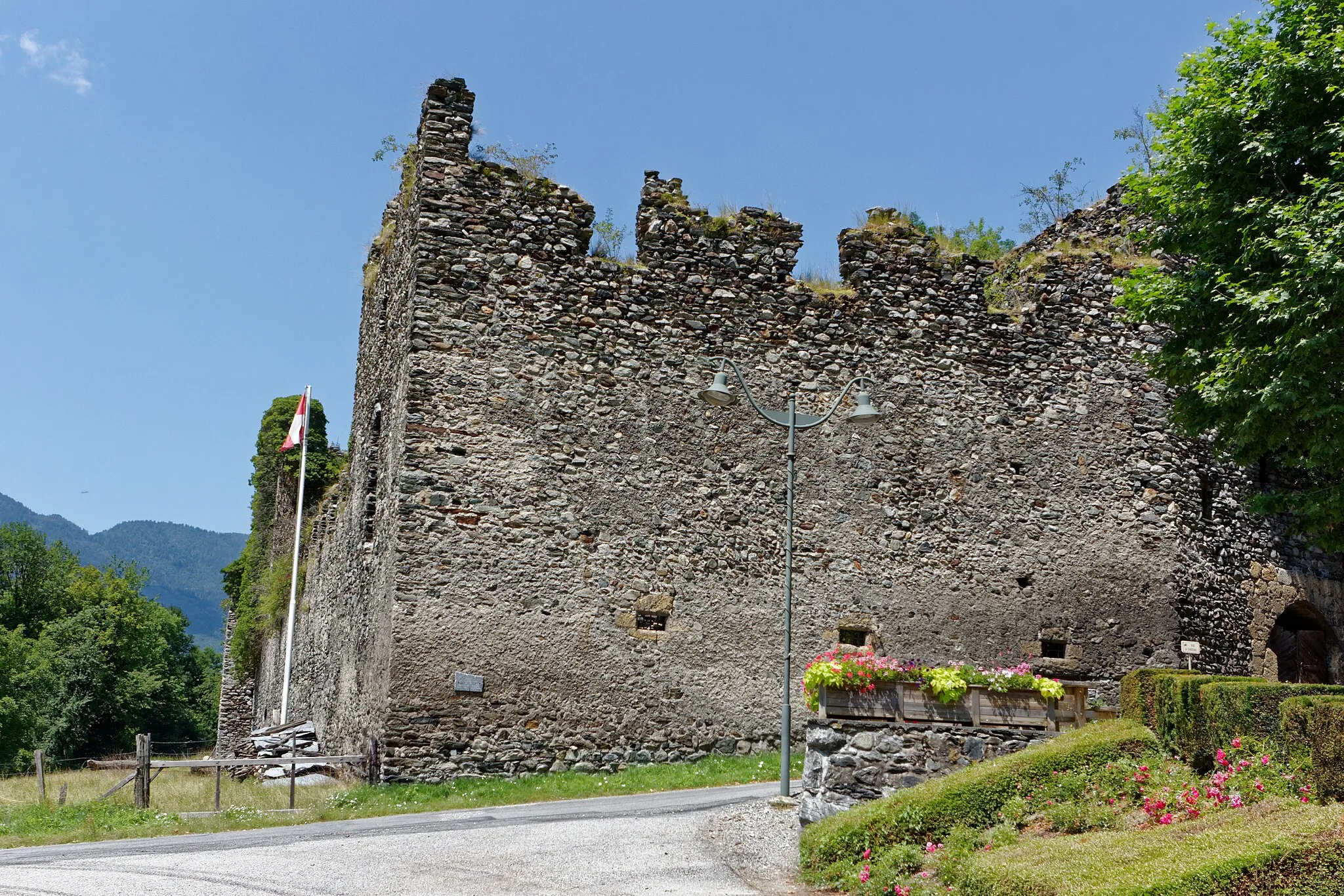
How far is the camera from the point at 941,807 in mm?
8594

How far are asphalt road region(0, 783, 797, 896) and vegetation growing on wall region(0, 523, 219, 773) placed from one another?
32656 millimetres

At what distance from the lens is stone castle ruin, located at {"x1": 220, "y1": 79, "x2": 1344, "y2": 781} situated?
45.4 feet

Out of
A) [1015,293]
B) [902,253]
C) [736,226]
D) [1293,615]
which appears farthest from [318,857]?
[1293,615]

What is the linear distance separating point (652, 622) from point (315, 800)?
183 inches

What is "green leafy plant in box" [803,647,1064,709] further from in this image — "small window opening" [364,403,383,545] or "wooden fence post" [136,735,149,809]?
"wooden fence post" [136,735,149,809]

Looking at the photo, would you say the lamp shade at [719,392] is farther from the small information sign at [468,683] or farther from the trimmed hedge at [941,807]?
the trimmed hedge at [941,807]

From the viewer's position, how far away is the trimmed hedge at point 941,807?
28.0 ft

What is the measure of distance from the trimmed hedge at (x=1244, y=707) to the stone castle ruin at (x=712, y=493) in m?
6.81

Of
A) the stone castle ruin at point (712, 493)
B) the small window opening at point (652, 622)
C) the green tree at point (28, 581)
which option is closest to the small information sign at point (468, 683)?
the stone castle ruin at point (712, 493)

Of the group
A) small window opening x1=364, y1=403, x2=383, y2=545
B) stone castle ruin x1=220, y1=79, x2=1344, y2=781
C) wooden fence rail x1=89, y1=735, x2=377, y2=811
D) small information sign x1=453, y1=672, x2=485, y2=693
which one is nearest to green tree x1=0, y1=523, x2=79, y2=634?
stone castle ruin x1=220, y1=79, x2=1344, y2=781

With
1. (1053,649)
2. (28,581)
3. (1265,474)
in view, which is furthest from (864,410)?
(28,581)

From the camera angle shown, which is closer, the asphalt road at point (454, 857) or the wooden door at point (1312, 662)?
the asphalt road at point (454, 857)

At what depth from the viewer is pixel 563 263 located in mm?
15062

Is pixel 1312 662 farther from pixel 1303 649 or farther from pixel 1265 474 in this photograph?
pixel 1265 474
